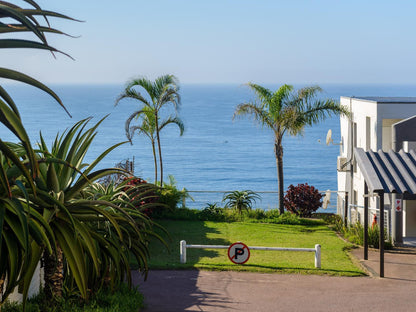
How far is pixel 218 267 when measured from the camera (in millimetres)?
16109

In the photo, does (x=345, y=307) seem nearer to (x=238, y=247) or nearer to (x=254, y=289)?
(x=254, y=289)

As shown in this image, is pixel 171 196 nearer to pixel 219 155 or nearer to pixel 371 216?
pixel 371 216

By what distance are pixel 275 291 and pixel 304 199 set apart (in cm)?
1247

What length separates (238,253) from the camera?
1617 centimetres

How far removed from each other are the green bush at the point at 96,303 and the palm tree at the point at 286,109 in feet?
45.9

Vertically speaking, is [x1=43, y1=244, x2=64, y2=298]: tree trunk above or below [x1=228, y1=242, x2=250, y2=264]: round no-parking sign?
above

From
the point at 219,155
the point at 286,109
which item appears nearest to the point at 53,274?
the point at 286,109

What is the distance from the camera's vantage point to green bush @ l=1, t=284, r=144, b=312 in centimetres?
1047

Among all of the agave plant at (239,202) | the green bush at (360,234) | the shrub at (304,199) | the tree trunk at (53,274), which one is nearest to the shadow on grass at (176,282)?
the tree trunk at (53,274)

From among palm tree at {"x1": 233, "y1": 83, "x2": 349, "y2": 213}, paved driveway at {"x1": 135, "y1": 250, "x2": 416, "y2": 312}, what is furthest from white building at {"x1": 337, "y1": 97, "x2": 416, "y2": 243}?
paved driveway at {"x1": 135, "y1": 250, "x2": 416, "y2": 312}

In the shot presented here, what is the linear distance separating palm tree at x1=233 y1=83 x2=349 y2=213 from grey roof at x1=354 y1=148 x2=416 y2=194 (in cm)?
781

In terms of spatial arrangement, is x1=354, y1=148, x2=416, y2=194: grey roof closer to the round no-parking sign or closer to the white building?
the white building

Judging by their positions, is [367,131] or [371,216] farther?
[367,131]

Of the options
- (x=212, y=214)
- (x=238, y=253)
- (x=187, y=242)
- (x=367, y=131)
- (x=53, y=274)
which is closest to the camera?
(x=53, y=274)
